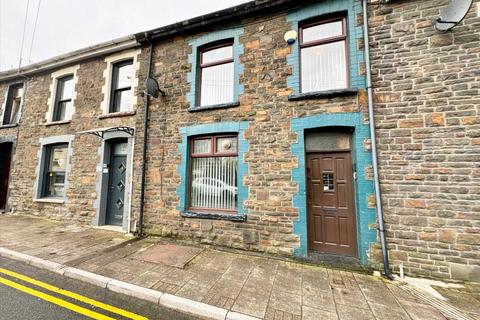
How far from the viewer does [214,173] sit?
5.60 meters

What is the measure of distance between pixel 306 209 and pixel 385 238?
5.12 ft

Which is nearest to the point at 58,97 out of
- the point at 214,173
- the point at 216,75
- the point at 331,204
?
the point at 216,75

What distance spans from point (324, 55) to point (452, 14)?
2.29 metres

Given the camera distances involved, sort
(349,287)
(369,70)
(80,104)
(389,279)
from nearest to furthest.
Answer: (349,287)
(389,279)
(369,70)
(80,104)

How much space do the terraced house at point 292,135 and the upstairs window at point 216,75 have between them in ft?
0.13

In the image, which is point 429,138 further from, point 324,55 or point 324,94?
point 324,55

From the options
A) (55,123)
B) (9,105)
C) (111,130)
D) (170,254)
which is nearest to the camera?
(170,254)

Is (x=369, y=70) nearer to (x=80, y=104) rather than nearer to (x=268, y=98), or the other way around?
(x=268, y=98)

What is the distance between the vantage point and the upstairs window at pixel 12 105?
9438 millimetres

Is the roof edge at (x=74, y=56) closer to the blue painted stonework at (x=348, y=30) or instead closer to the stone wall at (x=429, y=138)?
the blue painted stonework at (x=348, y=30)

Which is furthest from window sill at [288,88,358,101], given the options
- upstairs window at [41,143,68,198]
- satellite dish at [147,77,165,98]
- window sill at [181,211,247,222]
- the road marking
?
upstairs window at [41,143,68,198]

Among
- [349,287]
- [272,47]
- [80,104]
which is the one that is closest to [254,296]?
[349,287]

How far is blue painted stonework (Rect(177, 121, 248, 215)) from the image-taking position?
5082mm

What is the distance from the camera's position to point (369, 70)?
14.3 ft
